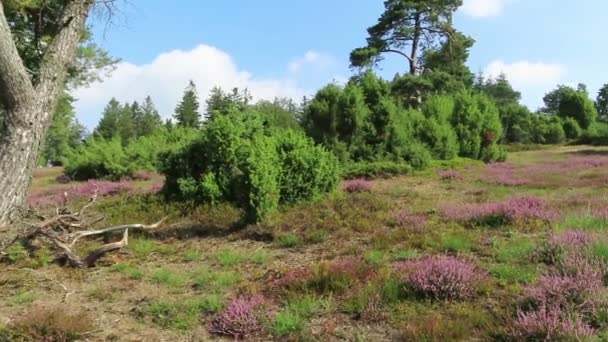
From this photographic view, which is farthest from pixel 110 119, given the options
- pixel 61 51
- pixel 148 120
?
pixel 61 51

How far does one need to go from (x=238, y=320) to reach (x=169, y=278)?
6.26ft

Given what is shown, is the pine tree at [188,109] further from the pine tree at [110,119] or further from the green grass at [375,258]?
the green grass at [375,258]

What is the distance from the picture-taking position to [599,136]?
4919 centimetres

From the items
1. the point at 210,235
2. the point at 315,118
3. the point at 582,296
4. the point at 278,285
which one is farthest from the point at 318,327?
the point at 315,118

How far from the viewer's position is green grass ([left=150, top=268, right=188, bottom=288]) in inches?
258

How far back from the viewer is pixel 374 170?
1823 centimetres

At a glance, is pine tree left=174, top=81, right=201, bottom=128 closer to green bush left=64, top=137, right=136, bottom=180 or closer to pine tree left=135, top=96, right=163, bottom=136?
pine tree left=135, top=96, right=163, bottom=136

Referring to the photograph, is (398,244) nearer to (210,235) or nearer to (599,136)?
(210,235)

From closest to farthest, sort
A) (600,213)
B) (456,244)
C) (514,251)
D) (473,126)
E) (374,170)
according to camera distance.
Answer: (514,251), (456,244), (600,213), (374,170), (473,126)

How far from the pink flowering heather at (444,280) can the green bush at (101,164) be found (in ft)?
72.6

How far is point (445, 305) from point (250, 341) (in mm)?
1921

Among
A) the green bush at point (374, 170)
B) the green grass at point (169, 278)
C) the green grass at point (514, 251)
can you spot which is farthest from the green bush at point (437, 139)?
the green grass at point (169, 278)

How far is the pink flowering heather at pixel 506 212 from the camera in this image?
8.46 m

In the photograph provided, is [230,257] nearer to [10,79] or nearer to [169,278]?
[169,278]
